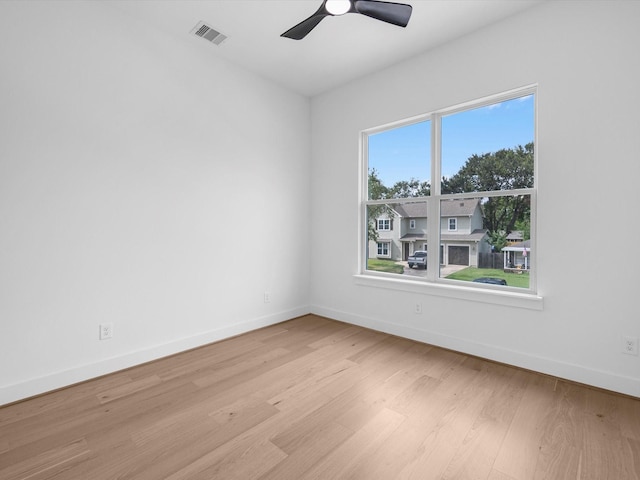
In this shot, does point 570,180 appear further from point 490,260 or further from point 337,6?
point 337,6

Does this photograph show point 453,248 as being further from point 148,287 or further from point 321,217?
point 148,287

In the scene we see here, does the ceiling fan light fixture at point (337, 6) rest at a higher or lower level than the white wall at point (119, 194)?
higher

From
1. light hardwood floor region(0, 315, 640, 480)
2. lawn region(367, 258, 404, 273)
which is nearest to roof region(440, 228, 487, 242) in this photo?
lawn region(367, 258, 404, 273)

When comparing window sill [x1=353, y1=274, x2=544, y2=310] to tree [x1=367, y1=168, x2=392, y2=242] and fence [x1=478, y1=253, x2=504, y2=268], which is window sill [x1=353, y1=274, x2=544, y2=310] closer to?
fence [x1=478, y1=253, x2=504, y2=268]

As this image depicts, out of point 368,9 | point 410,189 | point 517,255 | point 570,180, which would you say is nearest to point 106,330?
point 368,9

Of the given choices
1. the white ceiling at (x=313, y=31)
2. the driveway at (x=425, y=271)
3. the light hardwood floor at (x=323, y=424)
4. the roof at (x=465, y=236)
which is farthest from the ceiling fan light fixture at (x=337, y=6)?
the light hardwood floor at (x=323, y=424)

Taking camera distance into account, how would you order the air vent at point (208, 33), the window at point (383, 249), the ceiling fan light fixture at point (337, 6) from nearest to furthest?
the ceiling fan light fixture at point (337, 6)
the air vent at point (208, 33)
the window at point (383, 249)

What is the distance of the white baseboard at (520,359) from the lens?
2189 mm

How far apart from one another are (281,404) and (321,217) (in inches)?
98.9

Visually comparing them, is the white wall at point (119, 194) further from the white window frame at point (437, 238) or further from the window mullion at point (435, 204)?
the window mullion at point (435, 204)

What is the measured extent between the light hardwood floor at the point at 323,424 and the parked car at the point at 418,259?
39.2 inches

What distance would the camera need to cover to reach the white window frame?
258cm

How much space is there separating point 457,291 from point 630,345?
3.87 ft

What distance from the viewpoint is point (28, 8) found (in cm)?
214
